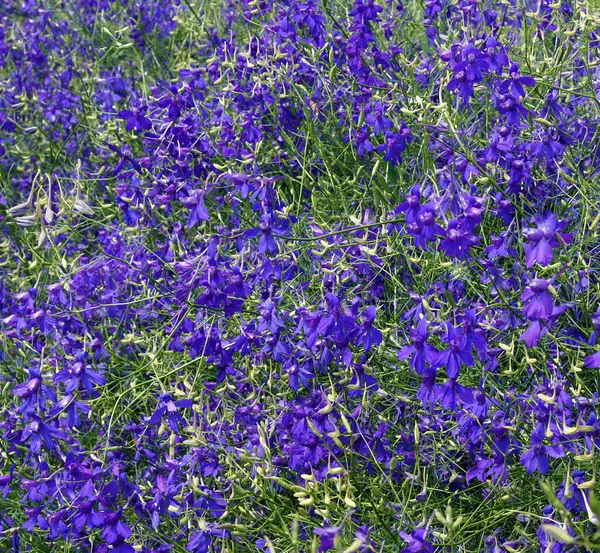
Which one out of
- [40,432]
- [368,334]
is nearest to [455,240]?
[368,334]

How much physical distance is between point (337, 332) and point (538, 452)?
40cm

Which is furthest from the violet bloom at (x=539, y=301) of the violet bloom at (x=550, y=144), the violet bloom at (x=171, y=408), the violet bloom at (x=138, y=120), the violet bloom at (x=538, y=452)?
the violet bloom at (x=138, y=120)

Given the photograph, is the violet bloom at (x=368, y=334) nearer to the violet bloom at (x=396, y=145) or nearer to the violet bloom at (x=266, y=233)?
the violet bloom at (x=266, y=233)

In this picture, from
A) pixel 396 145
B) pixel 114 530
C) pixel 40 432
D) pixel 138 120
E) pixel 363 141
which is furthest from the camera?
pixel 138 120

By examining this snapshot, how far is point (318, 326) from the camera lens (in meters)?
1.65

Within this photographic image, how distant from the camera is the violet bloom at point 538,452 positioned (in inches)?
Answer: 58.9

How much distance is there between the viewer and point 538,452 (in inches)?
59.6

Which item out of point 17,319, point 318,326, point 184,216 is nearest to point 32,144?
point 184,216

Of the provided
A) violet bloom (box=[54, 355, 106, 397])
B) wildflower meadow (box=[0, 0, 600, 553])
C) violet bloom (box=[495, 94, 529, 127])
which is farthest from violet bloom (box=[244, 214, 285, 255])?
violet bloom (box=[495, 94, 529, 127])

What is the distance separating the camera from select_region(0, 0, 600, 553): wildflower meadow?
5.08 ft

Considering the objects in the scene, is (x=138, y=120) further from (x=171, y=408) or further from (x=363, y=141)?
(x=171, y=408)

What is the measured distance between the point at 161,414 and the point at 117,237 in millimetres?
671

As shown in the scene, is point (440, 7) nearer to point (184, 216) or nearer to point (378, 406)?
point (184, 216)

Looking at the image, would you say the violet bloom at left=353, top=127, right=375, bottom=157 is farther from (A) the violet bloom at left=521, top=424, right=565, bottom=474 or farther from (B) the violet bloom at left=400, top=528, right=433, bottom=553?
(B) the violet bloom at left=400, top=528, right=433, bottom=553
